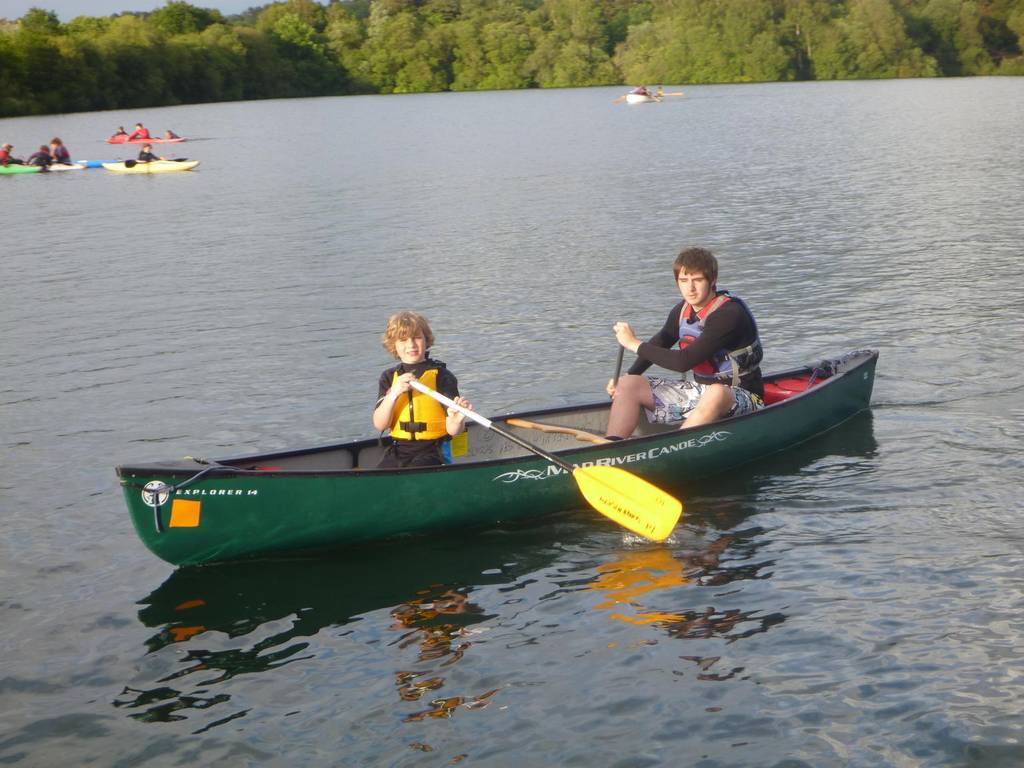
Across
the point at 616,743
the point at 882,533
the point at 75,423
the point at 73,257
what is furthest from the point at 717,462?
the point at 73,257

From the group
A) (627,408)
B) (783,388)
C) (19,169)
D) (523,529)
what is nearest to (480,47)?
(19,169)

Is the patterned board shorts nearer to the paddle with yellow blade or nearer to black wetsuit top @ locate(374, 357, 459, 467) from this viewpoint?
the paddle with yellow blade

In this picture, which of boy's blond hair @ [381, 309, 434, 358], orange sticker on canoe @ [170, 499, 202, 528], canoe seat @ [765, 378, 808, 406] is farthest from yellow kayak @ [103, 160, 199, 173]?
orange sticker on canoe @ [170, 499, 202, 528]

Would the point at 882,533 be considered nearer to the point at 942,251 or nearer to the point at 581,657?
the point at 581,657

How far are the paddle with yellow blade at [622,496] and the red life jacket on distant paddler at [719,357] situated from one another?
1225mm

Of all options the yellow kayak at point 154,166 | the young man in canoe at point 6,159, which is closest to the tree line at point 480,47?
the young man in canoe at point 6,159

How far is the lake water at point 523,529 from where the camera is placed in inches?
236

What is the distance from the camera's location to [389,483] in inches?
311

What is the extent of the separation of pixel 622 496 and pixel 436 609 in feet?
4.98

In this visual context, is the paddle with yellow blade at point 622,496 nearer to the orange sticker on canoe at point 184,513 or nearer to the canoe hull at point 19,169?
the orange sticker on canoe at point 184,513

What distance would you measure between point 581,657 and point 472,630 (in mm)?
729

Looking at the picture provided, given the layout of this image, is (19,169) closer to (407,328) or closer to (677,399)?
(677,399)

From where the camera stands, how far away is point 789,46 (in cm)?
9656

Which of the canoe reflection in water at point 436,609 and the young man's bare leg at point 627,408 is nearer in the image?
the canoe reflection in water at point 436,609
